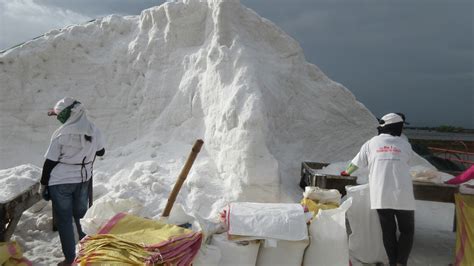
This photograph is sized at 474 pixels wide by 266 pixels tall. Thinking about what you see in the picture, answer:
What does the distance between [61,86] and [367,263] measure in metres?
5.81

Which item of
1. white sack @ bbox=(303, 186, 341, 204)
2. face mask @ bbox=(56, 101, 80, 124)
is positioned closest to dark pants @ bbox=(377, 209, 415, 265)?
white sack @ bbox=(303, 186, 341, 204)

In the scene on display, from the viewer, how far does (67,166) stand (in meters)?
3.43

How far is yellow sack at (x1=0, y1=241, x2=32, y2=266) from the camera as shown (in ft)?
10.3

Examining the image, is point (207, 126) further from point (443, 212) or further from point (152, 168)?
point (443, 212)

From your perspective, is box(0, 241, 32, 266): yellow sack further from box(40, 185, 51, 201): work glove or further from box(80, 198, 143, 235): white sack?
box(80, 198, 143, 235): white sack

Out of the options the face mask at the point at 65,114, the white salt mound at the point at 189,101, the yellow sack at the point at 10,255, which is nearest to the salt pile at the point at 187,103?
the white salt mound at the point at 189,101

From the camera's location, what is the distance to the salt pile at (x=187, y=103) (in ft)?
15.5

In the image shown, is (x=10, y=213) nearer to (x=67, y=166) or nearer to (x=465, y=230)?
(x=67, y=166)

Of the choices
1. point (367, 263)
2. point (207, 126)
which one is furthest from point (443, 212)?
point (207, 126)

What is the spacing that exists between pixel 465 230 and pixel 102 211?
330 centimetres

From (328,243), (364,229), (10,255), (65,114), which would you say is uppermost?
(65,114)

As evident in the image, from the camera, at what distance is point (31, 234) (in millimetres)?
4285

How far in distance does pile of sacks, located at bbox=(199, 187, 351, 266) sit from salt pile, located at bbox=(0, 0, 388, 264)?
1.56 meters

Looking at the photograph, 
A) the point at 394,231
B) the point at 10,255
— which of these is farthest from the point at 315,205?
the point at 10,255
